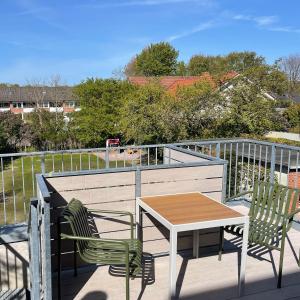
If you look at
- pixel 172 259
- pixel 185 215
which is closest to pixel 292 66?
pixel 185 215

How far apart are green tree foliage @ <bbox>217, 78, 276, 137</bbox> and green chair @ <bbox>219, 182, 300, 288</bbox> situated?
988 centimetres

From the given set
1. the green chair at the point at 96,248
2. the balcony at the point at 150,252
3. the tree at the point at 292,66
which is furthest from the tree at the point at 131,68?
the green chair at the point at 96,248

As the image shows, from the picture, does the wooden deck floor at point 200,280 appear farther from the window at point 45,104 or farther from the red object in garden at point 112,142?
the window at point 45,104

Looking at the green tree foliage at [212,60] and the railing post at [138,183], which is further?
the green tree foliage at [212,60]

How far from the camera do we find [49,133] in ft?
77.8

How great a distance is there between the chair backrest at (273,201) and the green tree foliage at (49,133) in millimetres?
21173

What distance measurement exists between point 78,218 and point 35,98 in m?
37.1

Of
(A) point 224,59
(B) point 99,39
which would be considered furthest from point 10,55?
(A) point 224,59

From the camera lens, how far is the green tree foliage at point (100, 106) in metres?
22.2

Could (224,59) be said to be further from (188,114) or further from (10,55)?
(188,114)

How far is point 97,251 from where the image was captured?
2855mm

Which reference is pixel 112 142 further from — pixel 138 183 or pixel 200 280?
pixel 200 280

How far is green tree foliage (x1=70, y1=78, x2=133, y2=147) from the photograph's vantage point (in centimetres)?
2222

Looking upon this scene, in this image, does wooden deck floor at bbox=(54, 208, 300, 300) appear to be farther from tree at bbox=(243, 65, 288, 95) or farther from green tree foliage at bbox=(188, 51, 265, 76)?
green tree foliage at bbox=(188, 51, 265, 76)
